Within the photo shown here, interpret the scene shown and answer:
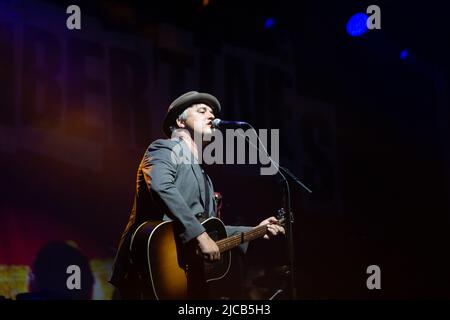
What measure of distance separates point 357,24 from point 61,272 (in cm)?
436

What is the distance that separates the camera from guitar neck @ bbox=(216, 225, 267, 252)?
9.08ft

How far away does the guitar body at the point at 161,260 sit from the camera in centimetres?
235

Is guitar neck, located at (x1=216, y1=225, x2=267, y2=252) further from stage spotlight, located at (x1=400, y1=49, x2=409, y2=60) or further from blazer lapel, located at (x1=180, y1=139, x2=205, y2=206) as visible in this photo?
stage spotlight, located at (x1=400, y1=49, x2=409, y2=60)

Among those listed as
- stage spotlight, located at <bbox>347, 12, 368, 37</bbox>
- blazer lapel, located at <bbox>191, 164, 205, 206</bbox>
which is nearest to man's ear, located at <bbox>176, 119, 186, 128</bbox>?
blazer lapel, located at <bbox>191, 164, 205, 206</bbox>

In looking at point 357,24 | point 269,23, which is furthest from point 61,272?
point 357,24

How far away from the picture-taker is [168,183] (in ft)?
8.32

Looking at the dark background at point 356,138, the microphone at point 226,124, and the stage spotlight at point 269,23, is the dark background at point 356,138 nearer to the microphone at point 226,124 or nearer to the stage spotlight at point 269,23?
the stage spotlight at point 269,23

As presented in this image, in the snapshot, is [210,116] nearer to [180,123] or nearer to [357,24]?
[180,123]

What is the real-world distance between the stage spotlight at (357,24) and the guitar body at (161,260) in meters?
3.95

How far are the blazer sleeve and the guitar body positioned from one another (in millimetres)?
97

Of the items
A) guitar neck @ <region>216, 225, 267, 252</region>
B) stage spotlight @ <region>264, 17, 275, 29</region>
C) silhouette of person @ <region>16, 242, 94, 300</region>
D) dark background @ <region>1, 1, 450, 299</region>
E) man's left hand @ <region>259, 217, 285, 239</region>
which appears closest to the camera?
guitar neck @ <region>216, 225, 267, 252</region>

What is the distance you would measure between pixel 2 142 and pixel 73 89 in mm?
796

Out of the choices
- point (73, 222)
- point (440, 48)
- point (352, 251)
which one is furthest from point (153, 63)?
point (440, 48)

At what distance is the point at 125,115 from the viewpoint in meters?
4.34
